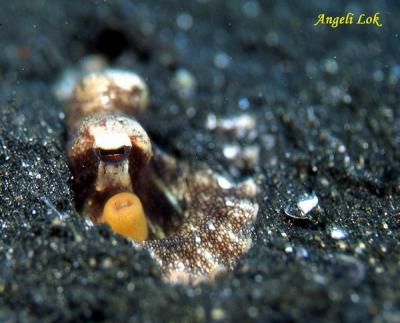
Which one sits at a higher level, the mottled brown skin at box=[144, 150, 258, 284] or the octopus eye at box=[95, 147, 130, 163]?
the octopus eye at box=[95, 147, 130, 163]

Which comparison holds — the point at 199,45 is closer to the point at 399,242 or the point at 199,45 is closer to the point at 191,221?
the point at 191,221

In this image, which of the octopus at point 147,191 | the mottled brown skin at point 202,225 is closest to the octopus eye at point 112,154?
the octopus at point 147,191

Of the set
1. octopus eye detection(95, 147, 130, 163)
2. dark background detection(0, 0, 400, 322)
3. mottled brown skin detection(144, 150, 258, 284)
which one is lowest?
mottled brown skin detection(144, 150, 258, 284)

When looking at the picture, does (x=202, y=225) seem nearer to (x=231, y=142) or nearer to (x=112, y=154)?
(x=112, y=154)

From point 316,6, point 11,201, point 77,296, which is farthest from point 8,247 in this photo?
point 316,6

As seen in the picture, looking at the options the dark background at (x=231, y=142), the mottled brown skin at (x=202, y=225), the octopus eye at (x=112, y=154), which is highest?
the octopus eye at (x=112, y=154)

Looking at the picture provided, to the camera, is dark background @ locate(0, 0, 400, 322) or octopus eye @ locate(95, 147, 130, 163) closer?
dark background @ locate(0, 0, 400, 322)

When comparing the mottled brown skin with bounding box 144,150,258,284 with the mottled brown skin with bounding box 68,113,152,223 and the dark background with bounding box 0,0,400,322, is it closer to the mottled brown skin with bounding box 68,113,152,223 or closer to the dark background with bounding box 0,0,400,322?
the dark background with bounding box 0,0,400,322

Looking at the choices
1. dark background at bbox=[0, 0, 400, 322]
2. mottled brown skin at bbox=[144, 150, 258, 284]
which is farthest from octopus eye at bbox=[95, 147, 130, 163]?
mottled brown skin at bbox=[144, 150, 258, 284]

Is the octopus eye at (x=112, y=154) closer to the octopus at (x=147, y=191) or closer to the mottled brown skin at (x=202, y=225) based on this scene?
the octopus at (x=147, y=191)
